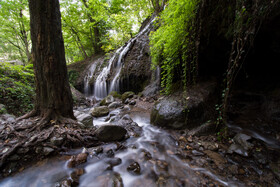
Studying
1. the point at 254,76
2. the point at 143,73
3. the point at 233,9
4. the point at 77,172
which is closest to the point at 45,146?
the point at 77,172

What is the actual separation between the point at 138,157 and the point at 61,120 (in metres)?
1.94

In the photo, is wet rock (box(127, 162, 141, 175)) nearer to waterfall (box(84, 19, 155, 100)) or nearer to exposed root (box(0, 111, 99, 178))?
exposed root (box(0, 111, 99, 178))

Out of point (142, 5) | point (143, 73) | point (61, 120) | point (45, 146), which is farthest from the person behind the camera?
point (142, 5)

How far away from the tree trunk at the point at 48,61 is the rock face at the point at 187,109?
263 cm

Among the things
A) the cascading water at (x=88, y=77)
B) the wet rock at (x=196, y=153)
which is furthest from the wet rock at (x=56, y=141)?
the cascading water at (x=88, y=77)

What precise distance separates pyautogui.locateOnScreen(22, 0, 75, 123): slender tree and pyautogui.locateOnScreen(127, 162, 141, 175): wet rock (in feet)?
5.83

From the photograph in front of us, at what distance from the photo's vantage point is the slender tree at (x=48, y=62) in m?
2.41

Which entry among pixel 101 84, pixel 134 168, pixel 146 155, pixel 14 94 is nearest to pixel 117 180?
pixel 134 168

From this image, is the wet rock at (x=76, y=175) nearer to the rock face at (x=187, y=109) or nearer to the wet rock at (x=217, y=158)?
the rock face at (x=187, y=109)

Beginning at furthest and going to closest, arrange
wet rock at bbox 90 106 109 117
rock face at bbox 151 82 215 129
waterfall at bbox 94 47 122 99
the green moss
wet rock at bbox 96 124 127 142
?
the green moss
waterfall at bbox 94 47 122 99
wet rock at bbox 90 106 109 117
rock face at bbox 151 82 215 129
wet rock at bbox 96 124 127 142

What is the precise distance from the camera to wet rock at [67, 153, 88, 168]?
208 cm

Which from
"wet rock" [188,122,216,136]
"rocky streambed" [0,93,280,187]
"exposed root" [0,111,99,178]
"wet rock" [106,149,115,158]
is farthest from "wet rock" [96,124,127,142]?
"wet rock" [188,122,216,136]

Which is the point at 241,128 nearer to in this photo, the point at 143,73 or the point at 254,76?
the point at 254,76

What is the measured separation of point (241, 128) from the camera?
127 inches
